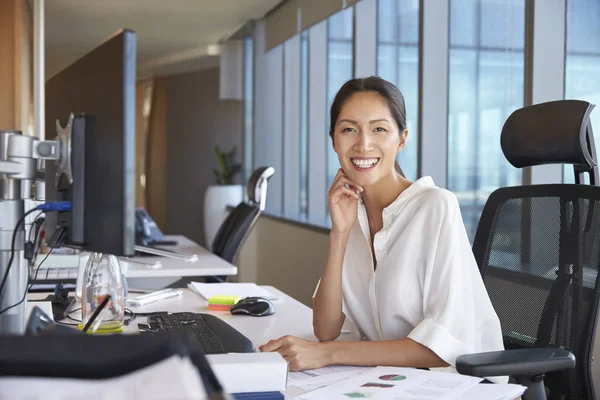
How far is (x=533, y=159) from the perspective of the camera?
1727 millimetres

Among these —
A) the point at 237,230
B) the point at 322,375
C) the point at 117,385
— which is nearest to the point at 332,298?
the point at 322,375

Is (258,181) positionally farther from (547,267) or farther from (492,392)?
(492,392)

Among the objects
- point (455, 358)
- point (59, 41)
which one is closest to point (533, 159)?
point (455, 358)

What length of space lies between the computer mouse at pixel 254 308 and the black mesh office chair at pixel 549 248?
623 mm

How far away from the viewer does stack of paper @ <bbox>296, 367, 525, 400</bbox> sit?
1168 mm

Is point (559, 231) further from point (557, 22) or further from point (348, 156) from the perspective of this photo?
point (557, 22)

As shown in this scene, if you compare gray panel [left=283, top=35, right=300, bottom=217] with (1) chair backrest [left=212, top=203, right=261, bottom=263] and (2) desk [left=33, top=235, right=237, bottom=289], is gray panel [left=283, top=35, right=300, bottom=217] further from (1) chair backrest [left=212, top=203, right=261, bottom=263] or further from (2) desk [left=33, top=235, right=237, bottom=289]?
(2) desk [left=33, top=235, right=237, bottom=289]

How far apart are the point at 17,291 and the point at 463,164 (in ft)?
9.48

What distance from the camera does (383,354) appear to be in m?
1.46

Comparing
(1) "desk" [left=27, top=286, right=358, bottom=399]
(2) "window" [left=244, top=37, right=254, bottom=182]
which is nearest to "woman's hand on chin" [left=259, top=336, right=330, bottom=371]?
(1) "desk" [left=27, top=286, right=358, bottom=399]

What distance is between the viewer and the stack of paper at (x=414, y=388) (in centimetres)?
117

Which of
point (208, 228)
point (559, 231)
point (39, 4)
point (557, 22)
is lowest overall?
point (208, 228)

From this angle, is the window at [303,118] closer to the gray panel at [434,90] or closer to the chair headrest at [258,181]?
the gray panel at [434,90]

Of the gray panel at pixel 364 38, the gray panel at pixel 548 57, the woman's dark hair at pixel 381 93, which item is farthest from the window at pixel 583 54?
the gray panel at pixel 364 38
